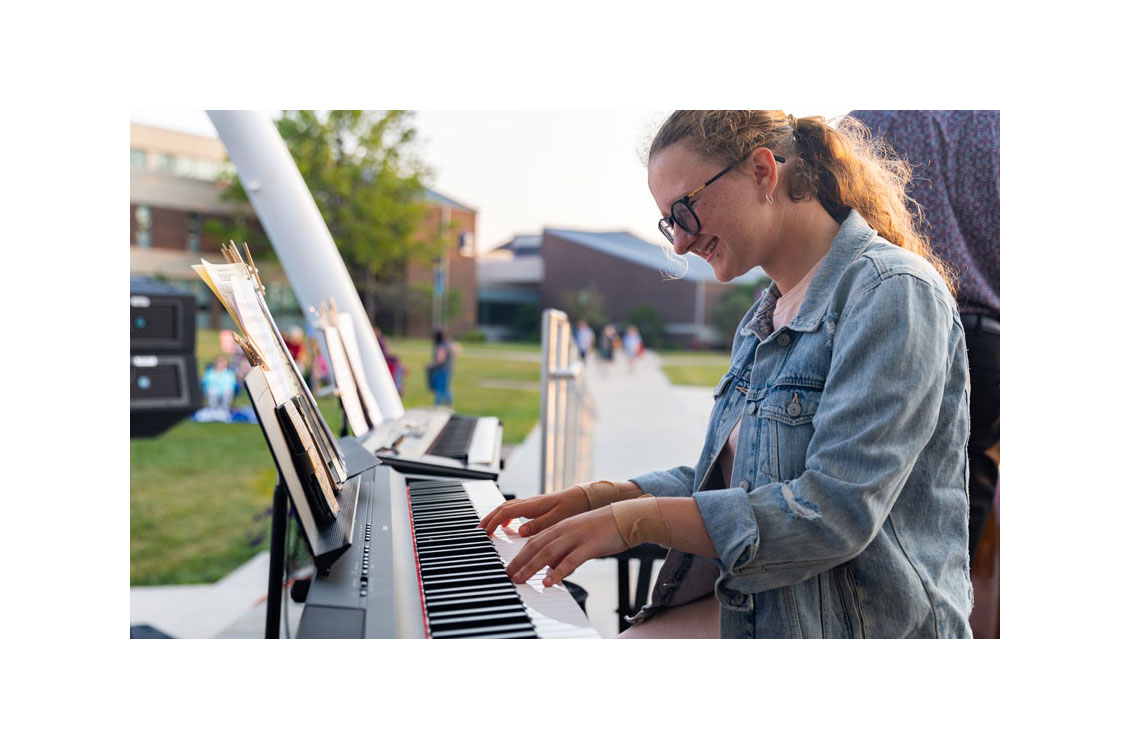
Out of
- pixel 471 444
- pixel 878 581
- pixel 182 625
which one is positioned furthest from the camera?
pixel 182 625

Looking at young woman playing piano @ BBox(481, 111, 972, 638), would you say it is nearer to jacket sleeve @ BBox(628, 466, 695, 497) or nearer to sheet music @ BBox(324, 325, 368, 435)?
jacket sleeve @ BBox(628, 466, 695, 497)

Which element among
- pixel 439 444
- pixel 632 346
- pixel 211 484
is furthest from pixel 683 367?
pixel 439 444

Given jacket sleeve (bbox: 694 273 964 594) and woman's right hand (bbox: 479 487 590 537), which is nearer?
jacket sleeve (bbox: 694 273 964 594)

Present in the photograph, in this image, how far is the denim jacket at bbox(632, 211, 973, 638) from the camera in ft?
3.52

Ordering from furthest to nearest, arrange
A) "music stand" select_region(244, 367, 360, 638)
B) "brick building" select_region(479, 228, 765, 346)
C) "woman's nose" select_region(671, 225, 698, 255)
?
"brick building" select_region(479, 228, 765, 346) < "woman's nose" select_region(671, 225, 698, 255) < "music stand" select_region(244, 367, 360, 638)

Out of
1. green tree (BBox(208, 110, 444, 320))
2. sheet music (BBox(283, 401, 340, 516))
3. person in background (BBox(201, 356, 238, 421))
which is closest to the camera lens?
sheet music (BBox(283, 401, 340, 516))

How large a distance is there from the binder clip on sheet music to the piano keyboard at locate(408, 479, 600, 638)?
188 millimetres

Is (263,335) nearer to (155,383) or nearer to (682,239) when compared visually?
(682,239)

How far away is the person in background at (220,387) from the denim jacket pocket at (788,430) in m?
8.22

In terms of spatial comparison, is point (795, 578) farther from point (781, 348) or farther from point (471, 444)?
point (471, 444)

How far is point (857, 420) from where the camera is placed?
1070 mm

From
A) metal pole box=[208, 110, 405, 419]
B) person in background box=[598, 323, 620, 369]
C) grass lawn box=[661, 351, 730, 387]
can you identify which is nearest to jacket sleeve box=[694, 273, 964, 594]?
metal pole box=[208, 110, 405, 419]
